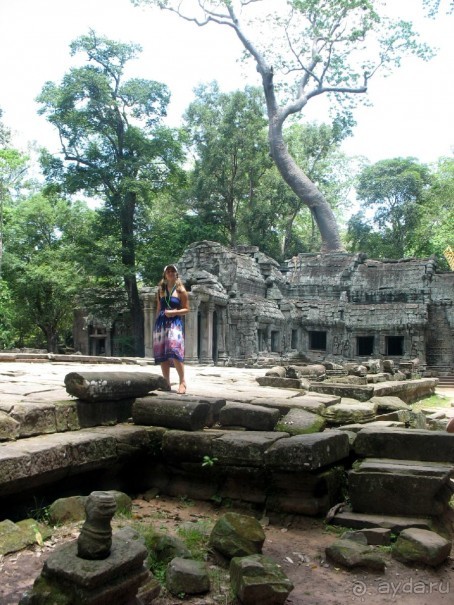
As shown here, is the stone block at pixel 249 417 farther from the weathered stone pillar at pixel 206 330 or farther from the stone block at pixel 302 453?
the weathered stone pillar at pixel 206 330

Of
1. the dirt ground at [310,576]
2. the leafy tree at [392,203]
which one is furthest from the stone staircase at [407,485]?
the leafy tree at [392,203]

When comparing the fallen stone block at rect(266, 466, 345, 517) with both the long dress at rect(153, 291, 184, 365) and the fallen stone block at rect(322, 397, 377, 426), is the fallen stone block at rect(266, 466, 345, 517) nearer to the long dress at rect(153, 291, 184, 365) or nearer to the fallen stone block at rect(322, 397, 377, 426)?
the fallen stone block at rect(322, 397, 377, 426)

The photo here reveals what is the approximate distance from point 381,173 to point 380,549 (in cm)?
4107

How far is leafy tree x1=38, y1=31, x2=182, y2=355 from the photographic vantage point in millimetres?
28422

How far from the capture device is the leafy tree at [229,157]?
127 ft

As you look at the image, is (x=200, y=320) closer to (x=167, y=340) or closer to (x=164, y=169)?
(x=164, y=169)

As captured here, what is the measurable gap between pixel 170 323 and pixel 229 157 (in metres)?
34.1

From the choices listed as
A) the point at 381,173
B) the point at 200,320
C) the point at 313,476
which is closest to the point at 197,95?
the point at 381,173

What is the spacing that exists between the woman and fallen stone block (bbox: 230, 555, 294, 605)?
3.46 metres

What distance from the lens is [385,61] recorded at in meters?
36.4

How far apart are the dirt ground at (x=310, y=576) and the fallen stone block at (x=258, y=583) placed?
0.13 metres

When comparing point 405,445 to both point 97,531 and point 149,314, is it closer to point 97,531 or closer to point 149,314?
point 97,531

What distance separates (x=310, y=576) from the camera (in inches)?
136

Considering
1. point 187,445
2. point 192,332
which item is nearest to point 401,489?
point 187,445
